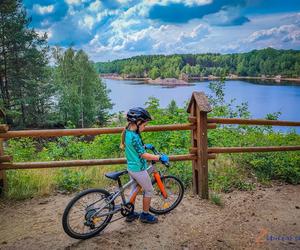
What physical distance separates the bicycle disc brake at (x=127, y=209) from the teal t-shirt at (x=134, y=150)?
1.74 feet

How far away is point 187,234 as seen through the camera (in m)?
4.13

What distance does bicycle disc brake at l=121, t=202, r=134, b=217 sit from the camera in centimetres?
415

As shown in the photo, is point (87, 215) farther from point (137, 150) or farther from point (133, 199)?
point (137, 150)

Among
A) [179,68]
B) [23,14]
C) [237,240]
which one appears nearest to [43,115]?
[23,14]

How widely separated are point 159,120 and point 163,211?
3.82m

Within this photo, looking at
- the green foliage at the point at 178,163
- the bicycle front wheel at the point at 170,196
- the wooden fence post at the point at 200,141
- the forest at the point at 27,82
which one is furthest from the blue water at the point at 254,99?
the bicycle front wheel at the point at 170,196

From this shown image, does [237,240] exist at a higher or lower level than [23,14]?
lower

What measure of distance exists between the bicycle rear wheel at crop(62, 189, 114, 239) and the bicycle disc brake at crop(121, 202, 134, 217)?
6.5 inches

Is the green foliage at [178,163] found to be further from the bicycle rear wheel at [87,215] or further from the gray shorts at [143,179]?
the gray shorts at [143,179]

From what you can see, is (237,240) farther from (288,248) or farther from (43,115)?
(43,115)

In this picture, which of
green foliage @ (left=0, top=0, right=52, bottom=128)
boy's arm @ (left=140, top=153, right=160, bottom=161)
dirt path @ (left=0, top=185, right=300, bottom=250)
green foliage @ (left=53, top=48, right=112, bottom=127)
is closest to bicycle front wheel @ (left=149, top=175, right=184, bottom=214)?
dirt path @ (left=0, top=185, right=300, bottom=250)

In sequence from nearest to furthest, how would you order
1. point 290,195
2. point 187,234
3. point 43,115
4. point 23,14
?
point 187,234, point 290,195, point 23,14, point 43,115

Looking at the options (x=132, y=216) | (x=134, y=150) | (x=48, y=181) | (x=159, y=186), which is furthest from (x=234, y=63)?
(x=134, y=150)

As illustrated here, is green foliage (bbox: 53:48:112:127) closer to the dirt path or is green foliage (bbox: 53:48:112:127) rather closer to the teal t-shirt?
the dirt path
